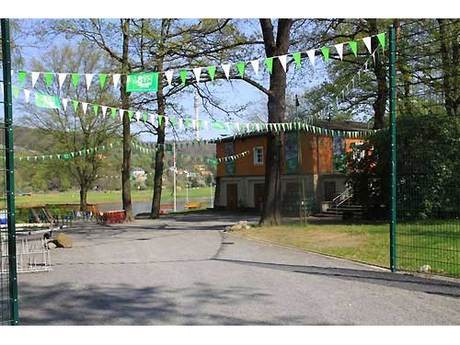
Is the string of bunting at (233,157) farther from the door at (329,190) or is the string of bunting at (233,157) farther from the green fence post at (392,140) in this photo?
the green fence post at (392,140)

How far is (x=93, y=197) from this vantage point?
163 ft

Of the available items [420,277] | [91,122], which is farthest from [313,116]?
[420,277]

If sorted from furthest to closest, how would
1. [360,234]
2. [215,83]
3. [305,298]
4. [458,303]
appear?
1. [215,83]
2. [360,234]
3. [305,298]
4. [458,303]

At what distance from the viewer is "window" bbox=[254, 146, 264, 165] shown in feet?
122

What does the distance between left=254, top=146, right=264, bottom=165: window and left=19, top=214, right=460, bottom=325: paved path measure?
81.5 ft

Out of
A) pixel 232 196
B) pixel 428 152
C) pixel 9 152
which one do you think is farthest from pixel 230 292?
pixel 232 196

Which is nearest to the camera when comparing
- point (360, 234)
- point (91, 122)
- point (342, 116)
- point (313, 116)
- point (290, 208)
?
point (360, 234)

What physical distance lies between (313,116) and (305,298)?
73.3ft

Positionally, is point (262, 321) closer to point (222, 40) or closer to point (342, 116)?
point (222, 40)

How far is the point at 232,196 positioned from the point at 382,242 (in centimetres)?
2706

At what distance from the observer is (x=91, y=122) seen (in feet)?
124

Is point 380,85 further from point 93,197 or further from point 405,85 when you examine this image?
point 93,197

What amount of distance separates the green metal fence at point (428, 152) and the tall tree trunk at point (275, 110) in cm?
434

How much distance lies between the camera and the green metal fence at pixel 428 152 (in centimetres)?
1154
